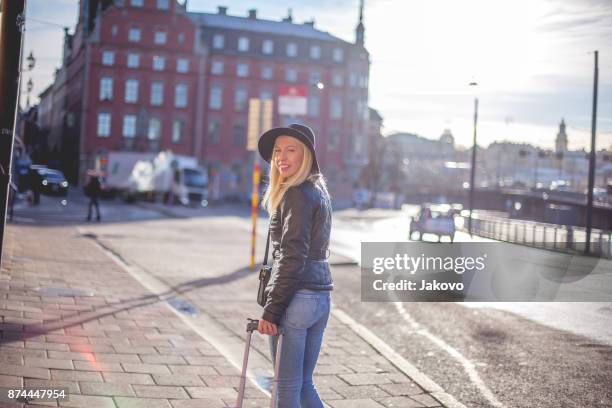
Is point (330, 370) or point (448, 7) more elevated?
point (448, 7)

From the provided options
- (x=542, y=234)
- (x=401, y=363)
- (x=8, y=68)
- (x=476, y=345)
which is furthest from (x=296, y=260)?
(x=542, y=234)

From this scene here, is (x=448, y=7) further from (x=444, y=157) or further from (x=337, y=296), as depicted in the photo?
(x=337, y=296)

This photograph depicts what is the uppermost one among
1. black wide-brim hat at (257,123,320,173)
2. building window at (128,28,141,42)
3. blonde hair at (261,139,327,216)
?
building window at (128,28,141,42)

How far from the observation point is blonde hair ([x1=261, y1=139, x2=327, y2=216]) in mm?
3791

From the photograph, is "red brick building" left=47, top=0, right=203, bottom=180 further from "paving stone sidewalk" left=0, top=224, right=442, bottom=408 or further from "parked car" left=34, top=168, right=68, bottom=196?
"paving stone sidewalk" left=0, top=224, right=442, bottom=408

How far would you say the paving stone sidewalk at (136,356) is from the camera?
5199 mm

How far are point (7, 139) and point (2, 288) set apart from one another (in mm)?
4531

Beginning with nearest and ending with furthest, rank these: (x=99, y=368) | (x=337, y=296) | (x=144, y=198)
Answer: (x=99, y=368), (x=337, y=296), (x=144, y=198)

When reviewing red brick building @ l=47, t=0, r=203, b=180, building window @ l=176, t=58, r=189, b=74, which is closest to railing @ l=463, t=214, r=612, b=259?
red brick building @ l=47, t=0, r=203, b=180

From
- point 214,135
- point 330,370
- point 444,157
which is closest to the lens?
point 330,370

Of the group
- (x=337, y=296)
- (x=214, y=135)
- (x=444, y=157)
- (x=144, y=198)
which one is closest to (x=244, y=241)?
(x=337, y=296)

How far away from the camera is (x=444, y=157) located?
33.2 feet

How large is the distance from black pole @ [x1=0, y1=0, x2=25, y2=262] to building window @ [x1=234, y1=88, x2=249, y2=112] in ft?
162

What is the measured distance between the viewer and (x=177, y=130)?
175 ft
